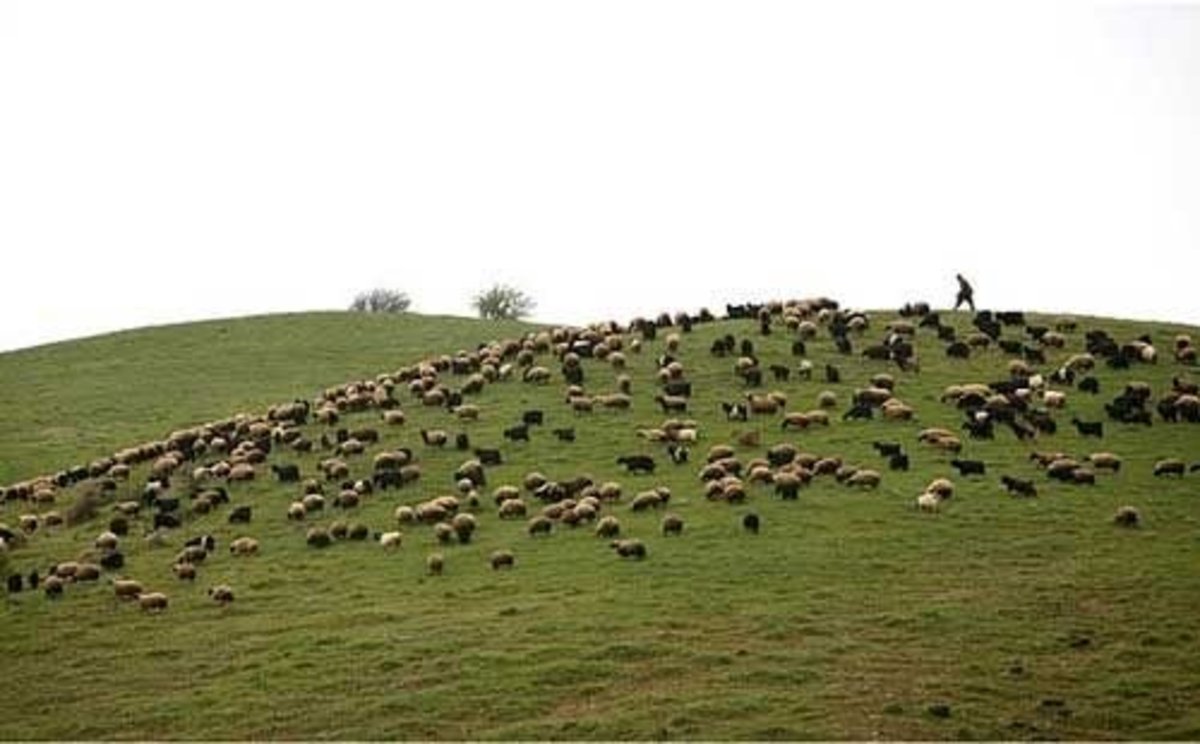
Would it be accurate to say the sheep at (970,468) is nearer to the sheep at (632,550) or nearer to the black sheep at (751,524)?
the black sheep at (751,524)

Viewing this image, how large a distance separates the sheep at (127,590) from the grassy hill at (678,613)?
0.25 meters

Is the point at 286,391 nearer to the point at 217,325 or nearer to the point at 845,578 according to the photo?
the point at 217,325

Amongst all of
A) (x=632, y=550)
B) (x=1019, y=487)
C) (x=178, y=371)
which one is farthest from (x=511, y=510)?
(x=178, y=371)

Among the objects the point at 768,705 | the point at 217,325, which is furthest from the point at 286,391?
the point at 768,705

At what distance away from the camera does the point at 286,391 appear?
6431 centimetres

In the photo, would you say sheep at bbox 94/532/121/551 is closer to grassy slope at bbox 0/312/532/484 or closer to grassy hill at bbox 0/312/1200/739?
grassy hill at bbox 0/312/1200/739

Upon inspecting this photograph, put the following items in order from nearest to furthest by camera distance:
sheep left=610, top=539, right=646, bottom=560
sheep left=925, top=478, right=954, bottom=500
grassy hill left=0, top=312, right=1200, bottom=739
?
grassy hill left=0, top=312, right=1200, bottom=739, sheep left=610, top=539, right=646, bottom=560, sheep left=925, top=478, right=954, bottom=500

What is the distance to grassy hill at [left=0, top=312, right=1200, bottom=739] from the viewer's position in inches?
977

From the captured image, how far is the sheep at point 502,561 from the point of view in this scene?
108 ft

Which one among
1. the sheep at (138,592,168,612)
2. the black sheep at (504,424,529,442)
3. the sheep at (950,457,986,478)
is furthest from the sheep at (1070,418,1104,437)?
the sheep at (138,592,168,612)

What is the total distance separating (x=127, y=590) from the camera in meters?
34.1

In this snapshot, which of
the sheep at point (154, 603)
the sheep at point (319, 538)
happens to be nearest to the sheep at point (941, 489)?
the sheep at point (319, 538)

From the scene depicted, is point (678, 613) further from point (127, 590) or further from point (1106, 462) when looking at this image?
point (1106, 462)

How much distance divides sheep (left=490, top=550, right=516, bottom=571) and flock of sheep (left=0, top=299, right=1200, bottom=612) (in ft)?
0.12
